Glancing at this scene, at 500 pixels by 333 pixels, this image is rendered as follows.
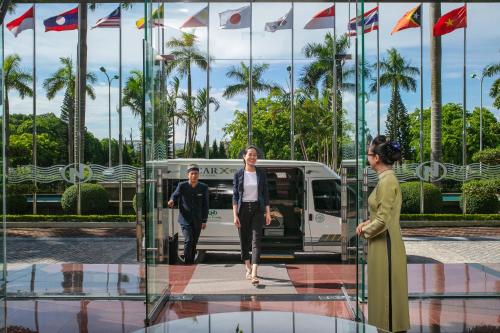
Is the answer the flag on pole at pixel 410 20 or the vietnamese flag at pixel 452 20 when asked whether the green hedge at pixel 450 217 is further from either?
the flag on pole at pixel 410 20

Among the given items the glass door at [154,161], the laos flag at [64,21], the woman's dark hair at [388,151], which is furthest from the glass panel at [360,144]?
the laos flag at [64,21]

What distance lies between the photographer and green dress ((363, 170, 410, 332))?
4.03 m

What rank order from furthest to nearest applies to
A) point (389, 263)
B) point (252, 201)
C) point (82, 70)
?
1. point (82, 70)
2. point (252, 201)
3. point (389, 263)

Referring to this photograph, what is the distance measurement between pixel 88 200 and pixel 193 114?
495 cm

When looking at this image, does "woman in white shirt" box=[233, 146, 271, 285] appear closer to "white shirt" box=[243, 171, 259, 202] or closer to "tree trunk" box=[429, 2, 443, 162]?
"white shirt" box=[243, 171, 259, 202]

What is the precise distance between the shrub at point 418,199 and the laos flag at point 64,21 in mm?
A: 12715

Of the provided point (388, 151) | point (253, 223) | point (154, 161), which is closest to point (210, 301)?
point (253, 223)

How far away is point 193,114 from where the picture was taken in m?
18.8

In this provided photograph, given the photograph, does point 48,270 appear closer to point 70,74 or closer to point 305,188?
point 305,188

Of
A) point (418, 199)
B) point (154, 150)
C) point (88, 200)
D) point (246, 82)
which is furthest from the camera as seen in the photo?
point (88, 200)

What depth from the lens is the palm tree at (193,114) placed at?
17.9 metres

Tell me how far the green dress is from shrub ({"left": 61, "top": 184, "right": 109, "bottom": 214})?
16981mm

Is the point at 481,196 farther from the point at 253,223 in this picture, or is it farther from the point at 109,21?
the point at 109,21

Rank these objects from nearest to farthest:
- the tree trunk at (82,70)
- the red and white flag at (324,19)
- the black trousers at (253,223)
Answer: the black trousers at (253,223)
the red and white flag at (324,19)
the tree trunk at (82,70)
